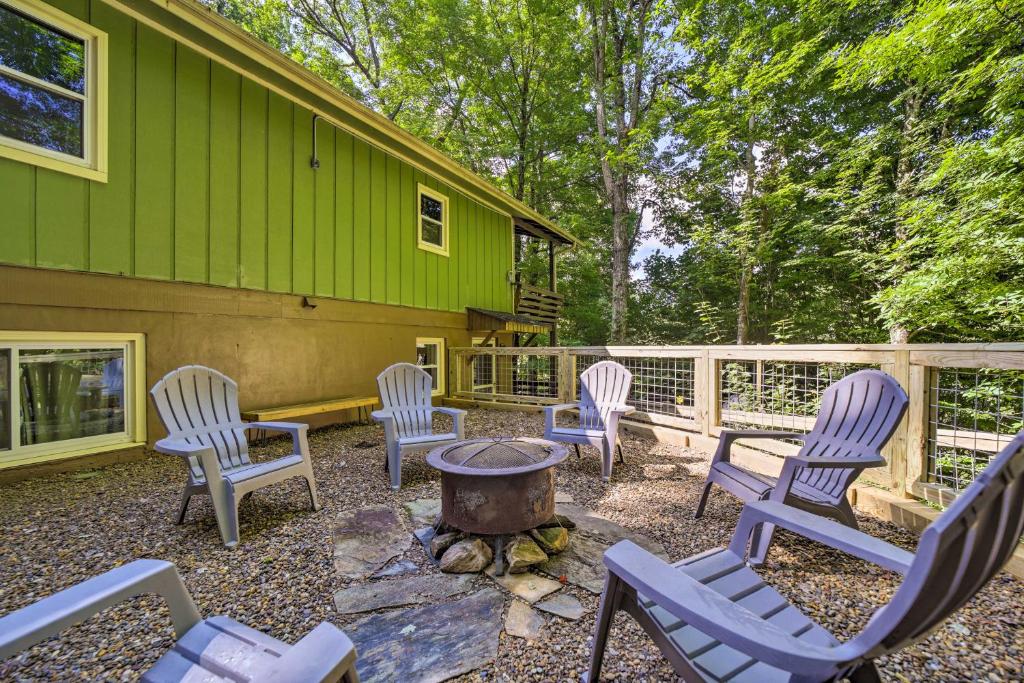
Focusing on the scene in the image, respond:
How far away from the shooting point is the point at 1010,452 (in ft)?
2.97

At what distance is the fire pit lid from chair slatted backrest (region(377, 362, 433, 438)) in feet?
4.43

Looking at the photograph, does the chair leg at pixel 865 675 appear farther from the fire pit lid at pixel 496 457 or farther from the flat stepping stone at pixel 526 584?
the fire pit lid at pixel 496 457

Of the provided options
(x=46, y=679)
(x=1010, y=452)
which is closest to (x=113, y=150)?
(x=46, y=679)

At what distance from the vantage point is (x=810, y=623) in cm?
135

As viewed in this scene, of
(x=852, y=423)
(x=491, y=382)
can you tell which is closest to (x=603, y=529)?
(x=852, y=423)

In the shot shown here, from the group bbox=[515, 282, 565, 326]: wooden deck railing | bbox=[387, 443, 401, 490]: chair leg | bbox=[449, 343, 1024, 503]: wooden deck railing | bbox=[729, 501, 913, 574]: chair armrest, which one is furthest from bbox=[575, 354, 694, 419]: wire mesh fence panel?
bbox=[515, 282, 565, 326]: wooden deck railing

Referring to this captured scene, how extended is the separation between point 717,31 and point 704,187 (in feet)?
13.5

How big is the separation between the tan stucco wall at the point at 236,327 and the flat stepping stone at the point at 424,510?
3219mm

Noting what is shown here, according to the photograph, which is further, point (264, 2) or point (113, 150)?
point (264, 2)

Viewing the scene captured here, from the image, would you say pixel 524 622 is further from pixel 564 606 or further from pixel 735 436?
pixel 735 436

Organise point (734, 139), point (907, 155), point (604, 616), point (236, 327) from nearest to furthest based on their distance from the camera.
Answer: point (604, 616) → point (236, 327) → point (907, 155) → point (734, 139)

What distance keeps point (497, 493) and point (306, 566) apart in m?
1.11

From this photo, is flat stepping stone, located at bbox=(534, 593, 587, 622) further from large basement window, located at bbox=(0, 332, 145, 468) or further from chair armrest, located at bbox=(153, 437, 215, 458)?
large basement window, located at bbox=(0, 332, 145, 468)

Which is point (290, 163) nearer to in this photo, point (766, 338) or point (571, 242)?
point (571, 242)
